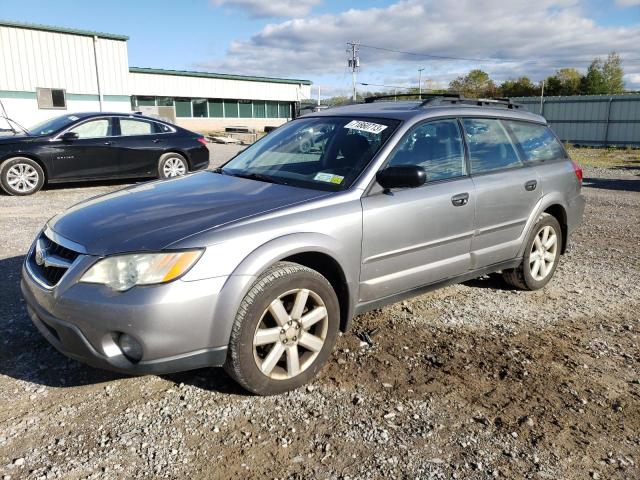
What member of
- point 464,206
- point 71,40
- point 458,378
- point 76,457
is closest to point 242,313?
point 76,457

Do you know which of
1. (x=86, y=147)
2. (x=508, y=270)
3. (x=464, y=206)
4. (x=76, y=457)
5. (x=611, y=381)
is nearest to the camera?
(x=76, y=457)

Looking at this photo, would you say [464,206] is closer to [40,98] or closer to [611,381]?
[611,381]

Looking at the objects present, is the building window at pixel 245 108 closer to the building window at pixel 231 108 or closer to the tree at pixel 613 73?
the building window at pixel 231 108

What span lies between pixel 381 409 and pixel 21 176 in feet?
29.5

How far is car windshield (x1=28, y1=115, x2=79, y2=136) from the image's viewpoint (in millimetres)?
9805

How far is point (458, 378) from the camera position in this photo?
3330 mm

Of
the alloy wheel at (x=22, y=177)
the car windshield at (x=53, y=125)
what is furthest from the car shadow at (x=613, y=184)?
the alloy wheel at (x=22, y=177)

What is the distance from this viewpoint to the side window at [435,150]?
3.73m

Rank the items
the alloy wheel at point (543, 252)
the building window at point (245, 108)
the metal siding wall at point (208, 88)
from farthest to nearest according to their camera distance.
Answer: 1. the building window at point (245, 108)
2. the metal siding wall at point (208, 88)
3. the alloy wheel at point (543, 252)

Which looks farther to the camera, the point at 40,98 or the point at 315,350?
the point at 40,98

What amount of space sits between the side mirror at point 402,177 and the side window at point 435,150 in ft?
0.68

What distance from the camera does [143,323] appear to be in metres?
2.61

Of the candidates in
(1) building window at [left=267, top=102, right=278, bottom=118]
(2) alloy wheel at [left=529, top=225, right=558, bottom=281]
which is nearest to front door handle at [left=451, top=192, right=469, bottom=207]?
(2) alloy wheel at [left=529, top=225, right=558, bottom=281]

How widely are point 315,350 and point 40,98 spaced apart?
25.0m
